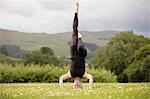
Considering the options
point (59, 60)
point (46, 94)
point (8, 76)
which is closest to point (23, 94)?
point (46, 94)

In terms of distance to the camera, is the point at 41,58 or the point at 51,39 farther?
the point at 41,58

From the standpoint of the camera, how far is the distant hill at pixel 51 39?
40.3ft

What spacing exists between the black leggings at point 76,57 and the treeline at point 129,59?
2782 millimetres

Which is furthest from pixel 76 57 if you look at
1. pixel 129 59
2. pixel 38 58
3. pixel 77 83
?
pixel 38 58

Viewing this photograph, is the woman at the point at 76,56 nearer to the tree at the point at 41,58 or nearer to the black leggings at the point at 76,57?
the black leggings at the point at 76,57

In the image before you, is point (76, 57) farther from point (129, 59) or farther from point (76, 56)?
point (129, 59)

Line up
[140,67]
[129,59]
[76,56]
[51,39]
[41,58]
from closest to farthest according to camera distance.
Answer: [76,56] < [140,67] < [51,39] < [129,59] < [41,58]

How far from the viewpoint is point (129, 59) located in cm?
1892

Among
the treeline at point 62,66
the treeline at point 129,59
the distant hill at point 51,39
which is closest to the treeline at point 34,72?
the treeline at point 62,66

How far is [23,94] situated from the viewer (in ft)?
32.4

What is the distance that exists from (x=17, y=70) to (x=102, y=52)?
565cm

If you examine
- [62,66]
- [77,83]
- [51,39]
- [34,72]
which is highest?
[51,39]

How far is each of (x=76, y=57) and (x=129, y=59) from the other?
24.2 ft

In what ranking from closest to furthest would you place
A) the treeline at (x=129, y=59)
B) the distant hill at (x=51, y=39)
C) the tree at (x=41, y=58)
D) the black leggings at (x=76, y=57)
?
the black leggings at (x=76, y=57) → the distant hill at (x=51, y=39) → the treeline at (x=129, y=59) → the tree at (x=41, y=58)
